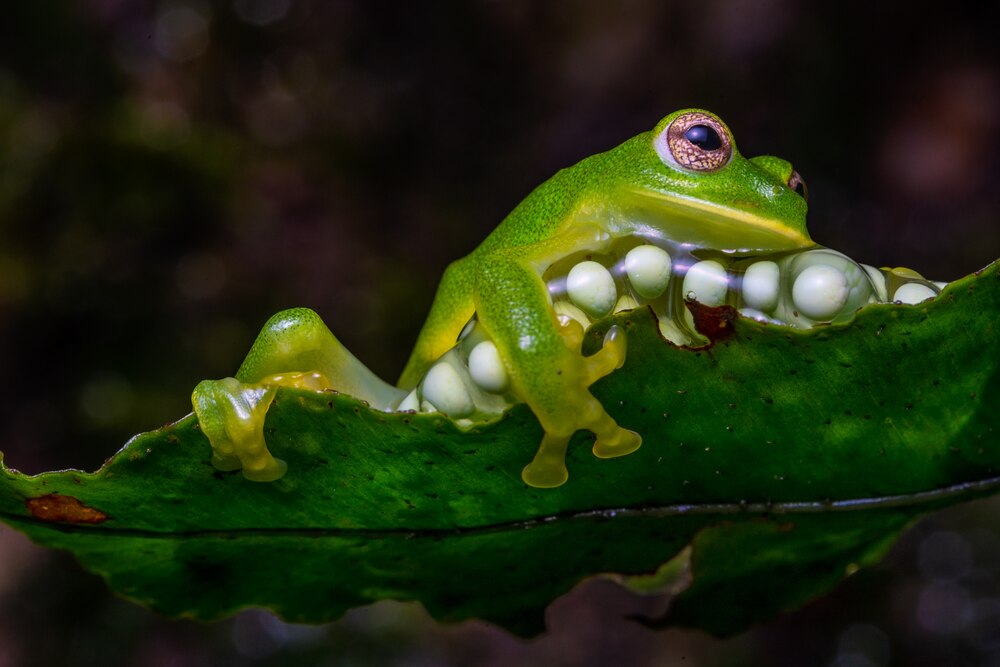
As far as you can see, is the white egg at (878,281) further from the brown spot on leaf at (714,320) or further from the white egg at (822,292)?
the brown spot on leaf at (714,320)

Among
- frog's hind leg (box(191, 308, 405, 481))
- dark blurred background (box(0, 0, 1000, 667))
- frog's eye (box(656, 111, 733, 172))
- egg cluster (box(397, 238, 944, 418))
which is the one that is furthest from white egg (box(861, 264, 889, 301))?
dark blurred background (box(0, 0, 1000, 667))

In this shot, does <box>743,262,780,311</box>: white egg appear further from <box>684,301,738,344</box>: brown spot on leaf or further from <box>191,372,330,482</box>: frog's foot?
<box>191,372,330,482</box>: frog's foot

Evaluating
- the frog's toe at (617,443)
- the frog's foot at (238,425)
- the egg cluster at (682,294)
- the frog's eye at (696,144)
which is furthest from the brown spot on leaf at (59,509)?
the frog's eye at (696,144)

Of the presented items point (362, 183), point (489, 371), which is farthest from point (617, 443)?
point (362, 183)

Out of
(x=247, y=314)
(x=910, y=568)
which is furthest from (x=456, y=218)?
(x=910, y=568)

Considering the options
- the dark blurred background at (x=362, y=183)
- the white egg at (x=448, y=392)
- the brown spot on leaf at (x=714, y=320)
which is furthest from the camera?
the dark blurred background at (x=362, y=183)
